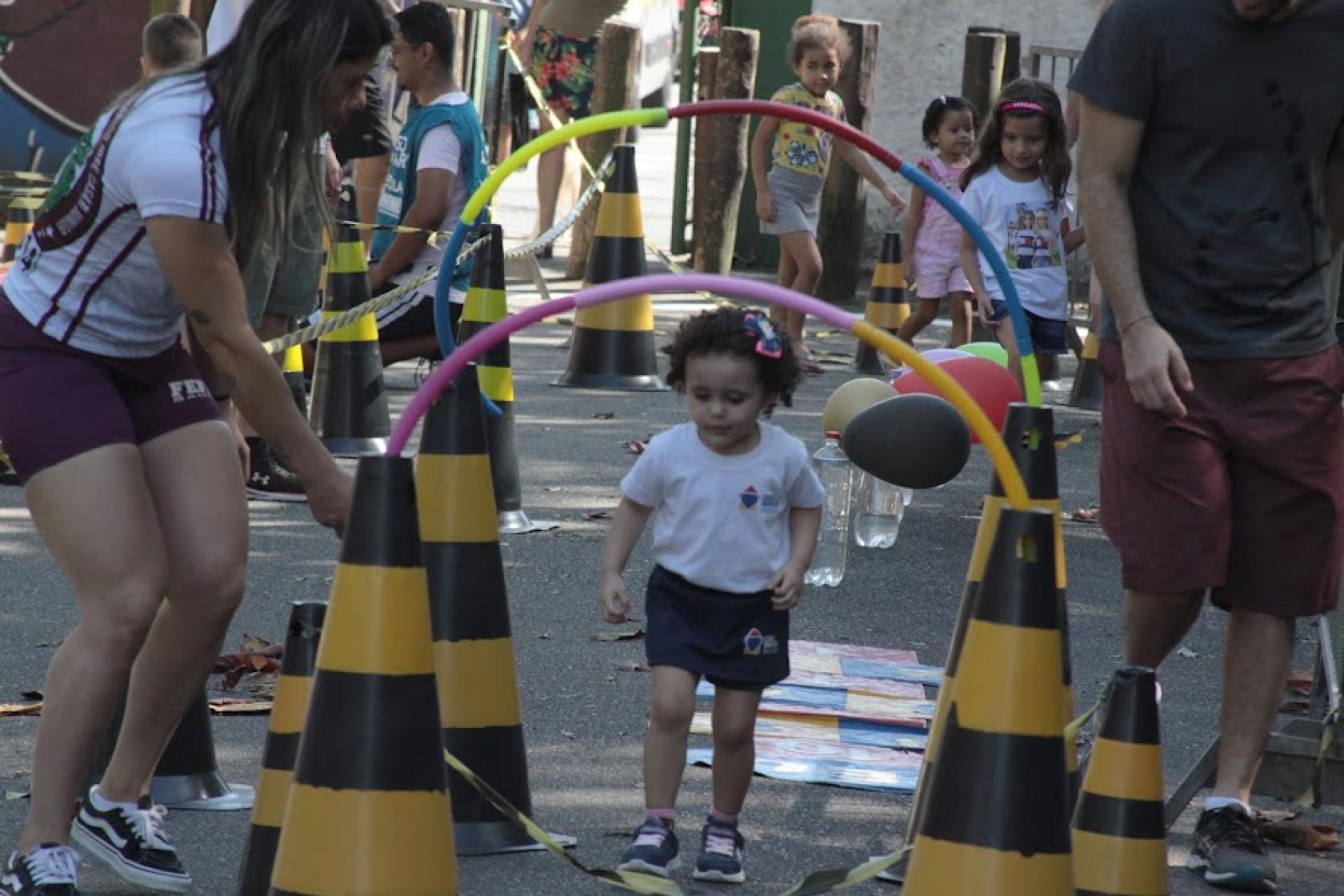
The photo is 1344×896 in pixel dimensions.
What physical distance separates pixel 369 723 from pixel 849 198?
39.7 feet

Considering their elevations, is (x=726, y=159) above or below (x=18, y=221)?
above

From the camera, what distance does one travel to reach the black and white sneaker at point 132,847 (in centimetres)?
435

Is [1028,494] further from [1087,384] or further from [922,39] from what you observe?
[922,39]

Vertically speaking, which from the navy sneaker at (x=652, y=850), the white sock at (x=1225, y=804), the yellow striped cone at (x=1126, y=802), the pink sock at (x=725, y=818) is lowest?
the navy sneaker at (x=652, y=850)

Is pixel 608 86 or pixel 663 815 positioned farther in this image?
pixel 608 86

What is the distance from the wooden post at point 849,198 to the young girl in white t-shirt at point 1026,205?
5.44 m

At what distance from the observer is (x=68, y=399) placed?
4.17 m

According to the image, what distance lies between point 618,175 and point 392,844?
8.36 m

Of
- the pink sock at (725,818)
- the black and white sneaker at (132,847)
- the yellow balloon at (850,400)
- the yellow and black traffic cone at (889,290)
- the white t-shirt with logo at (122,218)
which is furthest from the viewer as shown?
the yellow and black traffic cone at (889,290)

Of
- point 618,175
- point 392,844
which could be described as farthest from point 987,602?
point 618,175

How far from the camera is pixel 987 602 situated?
3.54 m

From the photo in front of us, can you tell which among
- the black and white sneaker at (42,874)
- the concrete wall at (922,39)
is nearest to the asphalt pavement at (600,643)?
the black and white sneaker at (42,874)

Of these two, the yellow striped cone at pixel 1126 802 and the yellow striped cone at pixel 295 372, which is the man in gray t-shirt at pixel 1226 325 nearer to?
the yellow striped cone at pixel 1126 802

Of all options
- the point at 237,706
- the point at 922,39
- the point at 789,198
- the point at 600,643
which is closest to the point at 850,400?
the point at 600,643
